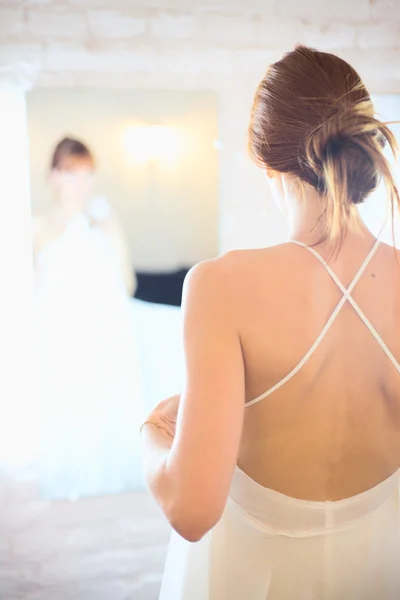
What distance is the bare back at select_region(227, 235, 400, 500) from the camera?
28.5 inches

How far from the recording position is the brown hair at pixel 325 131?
739 mm

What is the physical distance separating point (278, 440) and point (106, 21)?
0.97 meters

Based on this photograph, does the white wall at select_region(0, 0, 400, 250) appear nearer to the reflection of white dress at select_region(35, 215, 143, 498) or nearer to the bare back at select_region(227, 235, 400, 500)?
the reflection of white dress at select_region(35, 215, 143, 498)

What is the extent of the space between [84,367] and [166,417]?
1.66 feet

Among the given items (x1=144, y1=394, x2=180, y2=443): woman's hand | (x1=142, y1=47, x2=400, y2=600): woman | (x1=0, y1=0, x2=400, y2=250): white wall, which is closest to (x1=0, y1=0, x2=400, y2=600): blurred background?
(x1=0, y1=0, x2=400, y2=250): white wall

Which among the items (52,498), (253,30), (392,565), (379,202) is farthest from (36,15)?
(392,565)

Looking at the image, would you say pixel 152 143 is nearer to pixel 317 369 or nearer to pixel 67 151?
pixel 67 151

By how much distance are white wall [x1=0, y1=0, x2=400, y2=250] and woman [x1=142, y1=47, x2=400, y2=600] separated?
1.65 ft

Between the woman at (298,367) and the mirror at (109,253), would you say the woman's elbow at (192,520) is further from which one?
the mirror at (109,253)

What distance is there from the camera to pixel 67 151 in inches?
49.3

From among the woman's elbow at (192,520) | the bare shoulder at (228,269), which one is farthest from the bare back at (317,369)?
the woman's elbow at (192,520)

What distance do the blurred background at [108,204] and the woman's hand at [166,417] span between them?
1.18ft

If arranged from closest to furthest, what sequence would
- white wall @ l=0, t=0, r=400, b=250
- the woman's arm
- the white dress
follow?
the woman's arm
the white dress
white wall @ l=0, t=0, r=400, b=250

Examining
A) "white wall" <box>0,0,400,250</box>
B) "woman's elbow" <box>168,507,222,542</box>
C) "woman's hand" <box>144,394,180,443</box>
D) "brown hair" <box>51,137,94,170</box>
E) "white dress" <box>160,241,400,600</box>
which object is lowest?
"white dress" <box>160,241,400,600</box>
